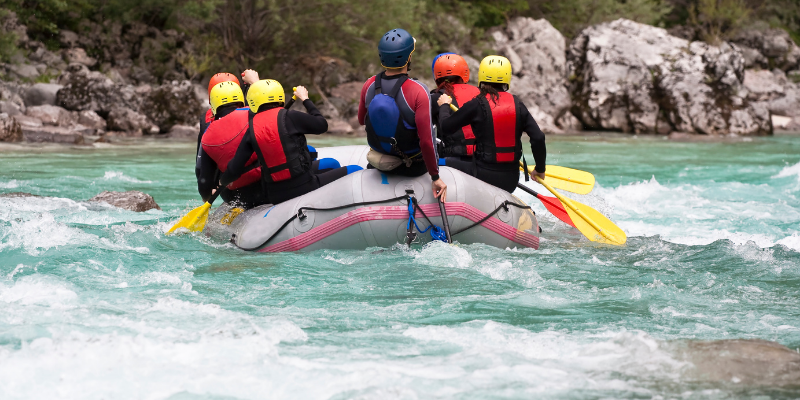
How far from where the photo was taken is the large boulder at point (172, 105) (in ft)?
60.0

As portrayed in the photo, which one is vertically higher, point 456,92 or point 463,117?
point 456,92

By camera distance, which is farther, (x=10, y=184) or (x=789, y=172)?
(x=789, y=172)

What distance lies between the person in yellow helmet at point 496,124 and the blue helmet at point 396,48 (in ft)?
2.35

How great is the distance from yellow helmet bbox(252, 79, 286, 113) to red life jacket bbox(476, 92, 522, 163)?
149 centimetres

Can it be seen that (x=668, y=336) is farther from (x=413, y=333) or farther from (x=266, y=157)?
(x=266, y=157)

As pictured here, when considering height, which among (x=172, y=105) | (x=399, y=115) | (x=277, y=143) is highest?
(x=172, y=105)

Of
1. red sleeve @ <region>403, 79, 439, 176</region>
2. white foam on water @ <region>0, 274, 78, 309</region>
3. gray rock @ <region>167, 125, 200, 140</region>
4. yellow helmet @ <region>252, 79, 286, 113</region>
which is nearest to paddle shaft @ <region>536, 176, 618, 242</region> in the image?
red sleeve @ <region>403, 79, 439, 176</region>

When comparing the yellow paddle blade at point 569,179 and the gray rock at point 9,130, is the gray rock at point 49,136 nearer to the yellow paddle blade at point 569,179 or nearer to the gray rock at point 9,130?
the gray rock at point 9,130

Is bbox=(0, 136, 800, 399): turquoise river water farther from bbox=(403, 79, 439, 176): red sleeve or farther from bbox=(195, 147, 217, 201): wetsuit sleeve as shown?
bbox=(403, 79, 439, 176): red sleeve

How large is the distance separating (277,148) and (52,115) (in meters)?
13.3

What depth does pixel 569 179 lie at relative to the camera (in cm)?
643

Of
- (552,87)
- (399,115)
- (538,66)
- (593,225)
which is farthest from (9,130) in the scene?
(538,66)

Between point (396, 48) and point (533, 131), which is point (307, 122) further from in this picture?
point (533, 131)

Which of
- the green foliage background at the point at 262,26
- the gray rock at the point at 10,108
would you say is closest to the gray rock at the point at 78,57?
the green foliage background at the point at 262,26
